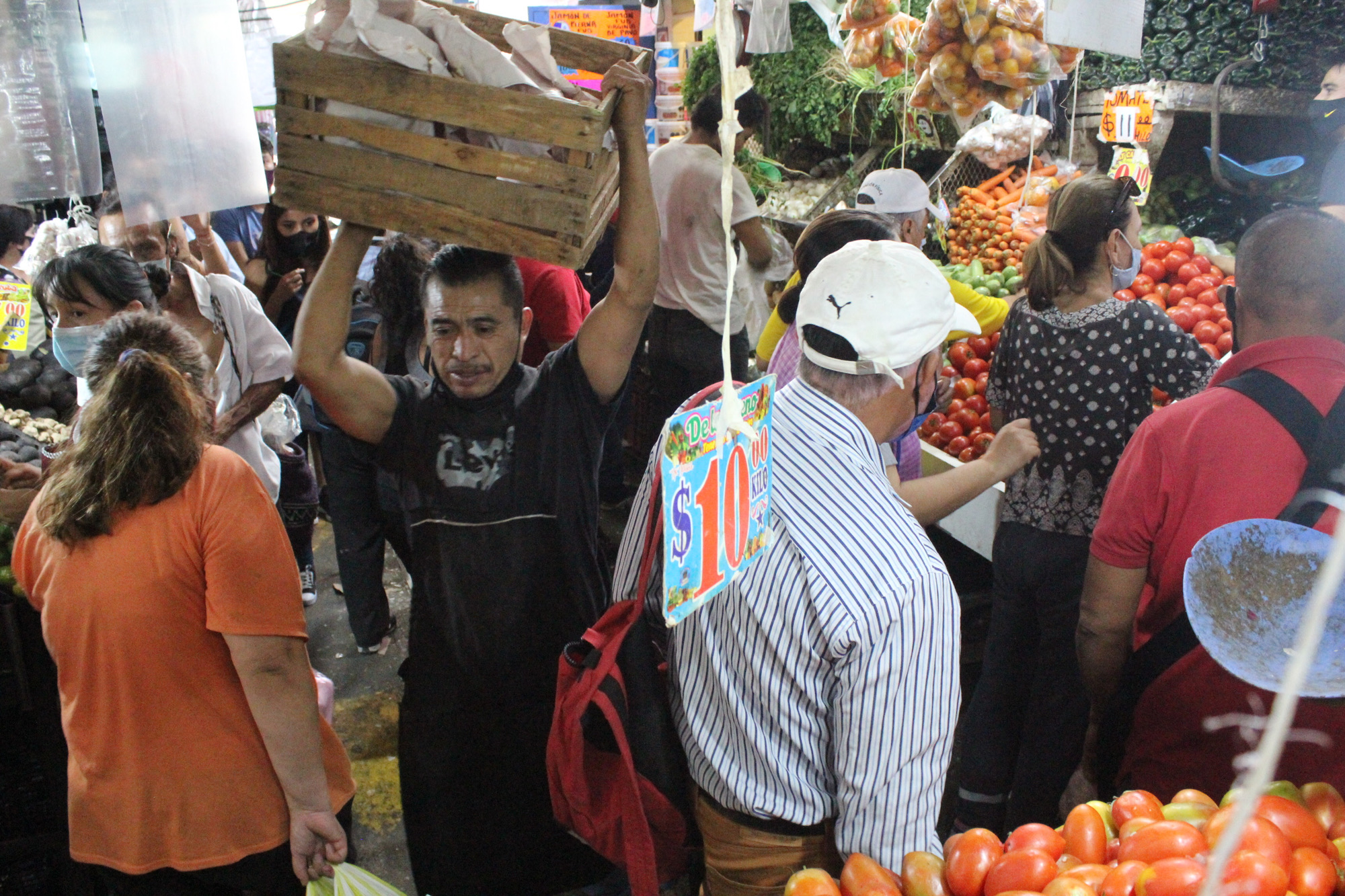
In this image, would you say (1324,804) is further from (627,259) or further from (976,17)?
(976,17)

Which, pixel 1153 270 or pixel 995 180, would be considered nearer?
pixel 1153 270

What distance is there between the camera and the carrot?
509 cm

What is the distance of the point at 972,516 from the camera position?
3.42 m

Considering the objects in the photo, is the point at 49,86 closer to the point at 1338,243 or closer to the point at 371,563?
the point at 371,563

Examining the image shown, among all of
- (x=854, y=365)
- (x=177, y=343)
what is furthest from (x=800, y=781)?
(x=177, y=343)

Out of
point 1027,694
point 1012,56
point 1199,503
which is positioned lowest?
point 1027,694

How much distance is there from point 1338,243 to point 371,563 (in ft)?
7.91

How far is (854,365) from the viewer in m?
1.45

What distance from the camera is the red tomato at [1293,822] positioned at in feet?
3.93

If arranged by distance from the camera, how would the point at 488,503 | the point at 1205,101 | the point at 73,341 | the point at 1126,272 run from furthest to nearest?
the point at 1205,101, the point at 1126,272, the point at 73,341, the point at 488,503

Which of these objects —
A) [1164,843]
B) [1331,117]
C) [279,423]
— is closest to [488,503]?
[1164,843]

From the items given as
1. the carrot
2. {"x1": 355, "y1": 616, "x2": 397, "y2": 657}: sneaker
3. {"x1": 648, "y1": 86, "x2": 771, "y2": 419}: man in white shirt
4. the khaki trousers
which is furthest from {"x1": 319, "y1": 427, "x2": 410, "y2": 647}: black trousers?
the carrot

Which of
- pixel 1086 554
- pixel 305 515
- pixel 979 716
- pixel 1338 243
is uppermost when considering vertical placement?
pixel 1338 243

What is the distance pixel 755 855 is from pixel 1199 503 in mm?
1125
